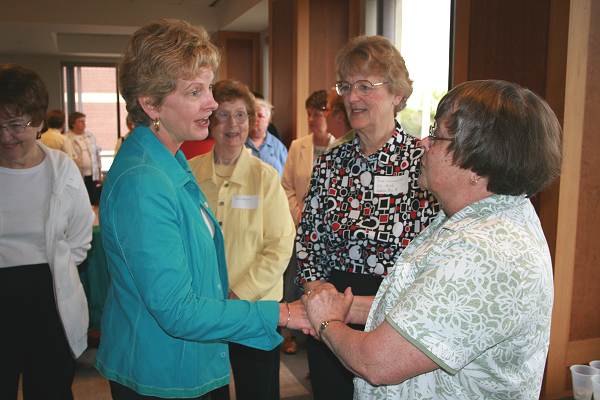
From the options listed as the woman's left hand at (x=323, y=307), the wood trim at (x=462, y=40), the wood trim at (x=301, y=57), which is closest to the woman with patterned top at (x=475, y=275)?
the woman's left hand at (x=323, y=307)

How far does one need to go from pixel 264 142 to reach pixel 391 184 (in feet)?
9.10

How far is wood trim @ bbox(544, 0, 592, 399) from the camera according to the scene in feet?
7.76

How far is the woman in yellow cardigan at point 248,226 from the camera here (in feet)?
7.63

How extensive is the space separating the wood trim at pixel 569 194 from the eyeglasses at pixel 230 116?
4.73ft

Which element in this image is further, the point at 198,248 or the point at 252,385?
the point at 252,385

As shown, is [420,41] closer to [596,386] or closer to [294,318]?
[596,386]

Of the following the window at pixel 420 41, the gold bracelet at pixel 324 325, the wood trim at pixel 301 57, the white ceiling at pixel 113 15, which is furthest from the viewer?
the white ceiling at pixel 113 15

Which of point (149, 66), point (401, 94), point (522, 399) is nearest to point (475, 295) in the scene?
point (522, 399)

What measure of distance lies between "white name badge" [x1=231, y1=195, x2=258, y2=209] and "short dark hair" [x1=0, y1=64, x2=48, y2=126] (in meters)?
0.88

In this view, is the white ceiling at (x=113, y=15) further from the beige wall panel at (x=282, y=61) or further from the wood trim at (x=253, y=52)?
the beige wall panel at (x=282, y=61)

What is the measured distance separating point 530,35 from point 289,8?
147 inches

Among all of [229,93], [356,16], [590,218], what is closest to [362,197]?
[229,93]

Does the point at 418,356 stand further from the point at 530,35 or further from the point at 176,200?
the point at 530,35

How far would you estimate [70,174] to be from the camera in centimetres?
234
